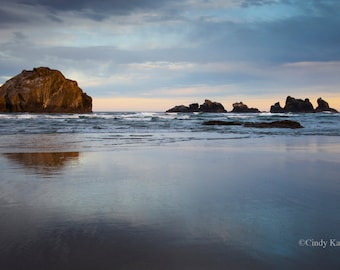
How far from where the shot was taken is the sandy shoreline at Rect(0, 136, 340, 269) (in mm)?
2344

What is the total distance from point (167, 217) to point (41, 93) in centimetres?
7842

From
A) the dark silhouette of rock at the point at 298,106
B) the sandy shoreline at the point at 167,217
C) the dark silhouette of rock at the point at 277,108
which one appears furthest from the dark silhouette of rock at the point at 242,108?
the sandy shoreline at the point at 167,217

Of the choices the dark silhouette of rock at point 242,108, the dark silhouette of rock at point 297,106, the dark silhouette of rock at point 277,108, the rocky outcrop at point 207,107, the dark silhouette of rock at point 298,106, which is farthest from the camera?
the dark silhouette of rock at point 242,108

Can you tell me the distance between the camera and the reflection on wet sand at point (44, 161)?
5891 mm

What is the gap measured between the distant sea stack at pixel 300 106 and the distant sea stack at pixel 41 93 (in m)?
54.9

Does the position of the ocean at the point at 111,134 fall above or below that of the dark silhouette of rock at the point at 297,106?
below

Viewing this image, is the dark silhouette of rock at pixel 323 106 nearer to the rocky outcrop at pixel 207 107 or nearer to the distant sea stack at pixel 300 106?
the distant sea stack at pixel 300 106

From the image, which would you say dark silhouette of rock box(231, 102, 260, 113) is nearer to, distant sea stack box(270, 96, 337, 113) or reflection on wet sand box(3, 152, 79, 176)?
distant sea stack box(270, 96, 337, 113)

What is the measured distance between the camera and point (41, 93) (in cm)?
7556

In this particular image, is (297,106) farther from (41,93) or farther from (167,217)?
(167,217)

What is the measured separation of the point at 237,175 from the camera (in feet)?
17.5

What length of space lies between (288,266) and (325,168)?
169 inches

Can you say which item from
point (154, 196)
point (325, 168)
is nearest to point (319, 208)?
point (154, 196)

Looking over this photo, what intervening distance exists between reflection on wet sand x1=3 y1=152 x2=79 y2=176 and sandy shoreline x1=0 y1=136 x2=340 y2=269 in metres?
0.11
